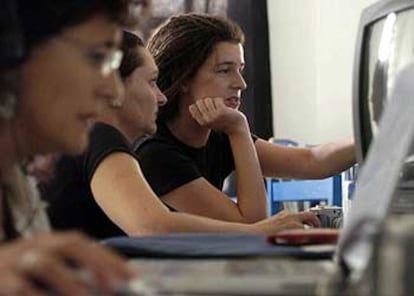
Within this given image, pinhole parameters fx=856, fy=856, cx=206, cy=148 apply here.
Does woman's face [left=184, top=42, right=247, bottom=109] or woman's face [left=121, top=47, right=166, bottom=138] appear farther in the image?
woman's face [left=184, top=42, right=247, bottom=109]

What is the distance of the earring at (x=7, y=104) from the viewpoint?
0.76m

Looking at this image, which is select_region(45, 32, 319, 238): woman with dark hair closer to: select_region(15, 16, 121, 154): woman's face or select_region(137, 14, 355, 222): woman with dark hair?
select_region(137, 14, 355, 222): woman with dark hair

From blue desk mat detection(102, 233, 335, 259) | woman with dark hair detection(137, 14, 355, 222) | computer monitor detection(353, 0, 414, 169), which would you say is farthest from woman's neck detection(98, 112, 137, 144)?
blue desk mat detection(102, 233, 335, 259)

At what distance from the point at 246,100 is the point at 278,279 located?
292 centimetres

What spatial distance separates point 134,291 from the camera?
589 mm

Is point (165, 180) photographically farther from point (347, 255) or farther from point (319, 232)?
point (347, 255)

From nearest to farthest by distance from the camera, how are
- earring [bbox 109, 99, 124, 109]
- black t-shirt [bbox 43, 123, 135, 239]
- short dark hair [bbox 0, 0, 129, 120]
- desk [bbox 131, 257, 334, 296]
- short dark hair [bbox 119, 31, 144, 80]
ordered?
1. desk [bbox 131, 257, 334, 296]
2. short dark hair [bbox 0, 0, 129, 120]
3. earring [bbox 109, 99, 124, 109]
4. black t-shirt [bbox 43, 123, 135, 239]
5. short dark hair [bbox 119, 31, 144, 80]

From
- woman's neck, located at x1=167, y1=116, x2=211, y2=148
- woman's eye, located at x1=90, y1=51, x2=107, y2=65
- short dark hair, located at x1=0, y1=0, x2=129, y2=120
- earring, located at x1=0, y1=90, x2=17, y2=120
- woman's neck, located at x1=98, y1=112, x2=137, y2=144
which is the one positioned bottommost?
A: woman's neck, located at x1=167, y1=116, x2=211, y2=148

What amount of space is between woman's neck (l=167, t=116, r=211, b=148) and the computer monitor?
528 mm

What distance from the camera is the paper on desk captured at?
68 cm

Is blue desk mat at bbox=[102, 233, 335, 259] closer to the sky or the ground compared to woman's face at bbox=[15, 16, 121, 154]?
closer to the ground

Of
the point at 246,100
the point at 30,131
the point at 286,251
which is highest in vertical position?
the point at 30,131

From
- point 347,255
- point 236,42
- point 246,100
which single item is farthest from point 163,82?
point 246,100

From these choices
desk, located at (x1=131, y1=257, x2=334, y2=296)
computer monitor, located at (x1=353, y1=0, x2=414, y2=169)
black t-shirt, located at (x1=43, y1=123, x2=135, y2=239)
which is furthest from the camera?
black t-shirt, located at (x1=43, y1=123, x2=135, y2=239)
